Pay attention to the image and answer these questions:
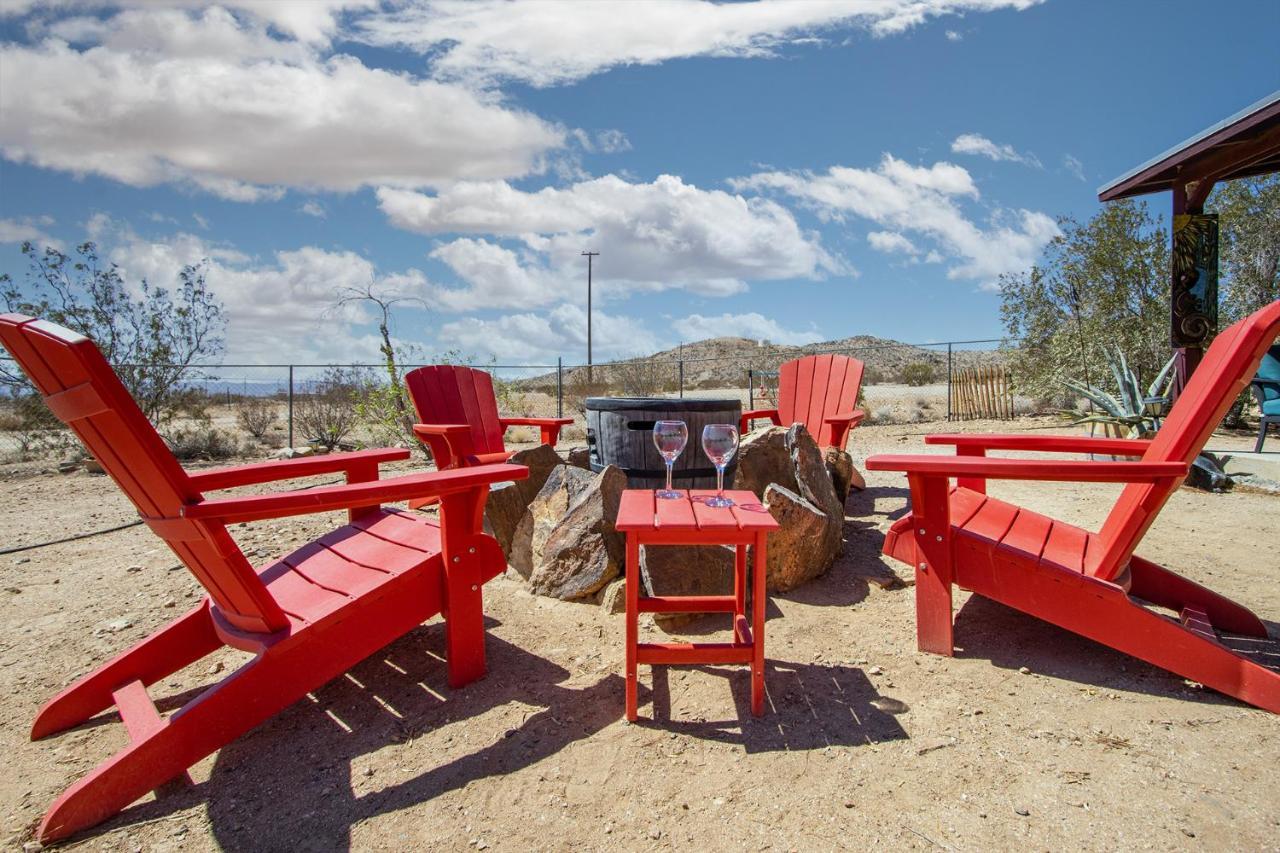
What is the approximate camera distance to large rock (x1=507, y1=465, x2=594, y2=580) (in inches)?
120

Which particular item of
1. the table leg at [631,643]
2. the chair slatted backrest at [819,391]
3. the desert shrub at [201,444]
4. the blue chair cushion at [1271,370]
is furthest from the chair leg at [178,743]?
the desert shrub at [201,444]

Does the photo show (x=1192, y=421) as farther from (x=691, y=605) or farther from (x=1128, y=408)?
(x=1128, y=408)

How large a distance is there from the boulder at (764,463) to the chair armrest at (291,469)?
1596 mm

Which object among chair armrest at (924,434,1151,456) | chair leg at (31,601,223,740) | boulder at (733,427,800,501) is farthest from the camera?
boulder at (733,427,800,501)

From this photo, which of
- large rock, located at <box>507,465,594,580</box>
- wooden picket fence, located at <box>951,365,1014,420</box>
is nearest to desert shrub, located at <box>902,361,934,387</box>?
wooden picket fence, located at <box>951,365,1014,420</box>

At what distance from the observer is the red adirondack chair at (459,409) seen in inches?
137

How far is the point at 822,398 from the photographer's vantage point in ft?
15.2

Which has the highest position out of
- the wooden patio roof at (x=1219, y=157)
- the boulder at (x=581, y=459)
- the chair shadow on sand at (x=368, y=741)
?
the wooden patio roof at (x=1219, y=157)

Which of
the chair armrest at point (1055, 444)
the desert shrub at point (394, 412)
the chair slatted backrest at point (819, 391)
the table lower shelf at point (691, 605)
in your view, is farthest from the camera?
the desert shrub at point (394, 412)

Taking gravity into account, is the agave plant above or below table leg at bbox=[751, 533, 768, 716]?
above

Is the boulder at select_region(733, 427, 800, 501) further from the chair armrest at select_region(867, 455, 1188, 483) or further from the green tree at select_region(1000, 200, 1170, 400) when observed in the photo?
the green tree at select_region(1000, 200, 1170, 400)

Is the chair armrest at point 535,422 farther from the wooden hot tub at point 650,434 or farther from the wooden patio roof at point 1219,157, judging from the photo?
the wooden patio roof at point 1219,157

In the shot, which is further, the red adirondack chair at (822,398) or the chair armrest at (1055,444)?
the red adirondack chair at (822,398)

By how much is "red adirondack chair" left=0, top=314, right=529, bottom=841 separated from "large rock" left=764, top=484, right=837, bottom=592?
1112 millimetres
